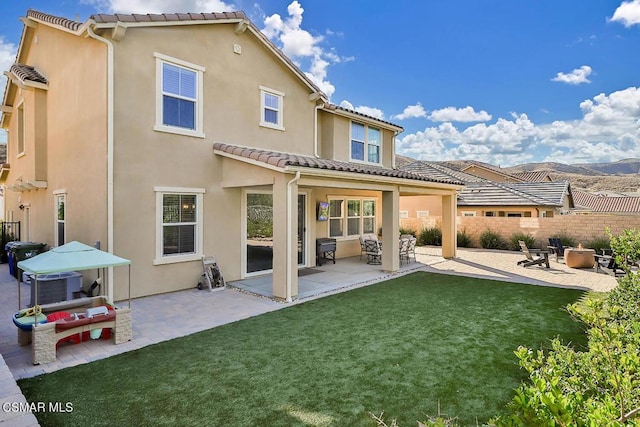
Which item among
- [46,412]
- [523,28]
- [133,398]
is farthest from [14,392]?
[523,28]

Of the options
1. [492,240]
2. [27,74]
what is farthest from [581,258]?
[27,74]

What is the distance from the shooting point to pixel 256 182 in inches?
391

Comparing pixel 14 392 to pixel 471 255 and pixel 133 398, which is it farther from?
pixel 471 255

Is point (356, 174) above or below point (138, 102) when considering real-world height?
below

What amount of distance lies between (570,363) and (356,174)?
8.02 meters

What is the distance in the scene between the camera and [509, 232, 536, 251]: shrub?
19.0 meters

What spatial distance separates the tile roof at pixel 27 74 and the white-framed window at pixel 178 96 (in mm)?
6026

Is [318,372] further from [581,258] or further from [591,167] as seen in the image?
[591,167]

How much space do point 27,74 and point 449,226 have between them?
17.9m

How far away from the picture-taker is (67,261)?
6.28 m

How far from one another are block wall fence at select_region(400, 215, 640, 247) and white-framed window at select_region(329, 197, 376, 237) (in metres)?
5.80

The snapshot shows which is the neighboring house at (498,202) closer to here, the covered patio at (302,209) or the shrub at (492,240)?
the shrub at (492,240)

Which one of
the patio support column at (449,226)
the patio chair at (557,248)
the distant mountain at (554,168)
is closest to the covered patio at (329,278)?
the patio support column at (449,226)

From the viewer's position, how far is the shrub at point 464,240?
68.9ft
